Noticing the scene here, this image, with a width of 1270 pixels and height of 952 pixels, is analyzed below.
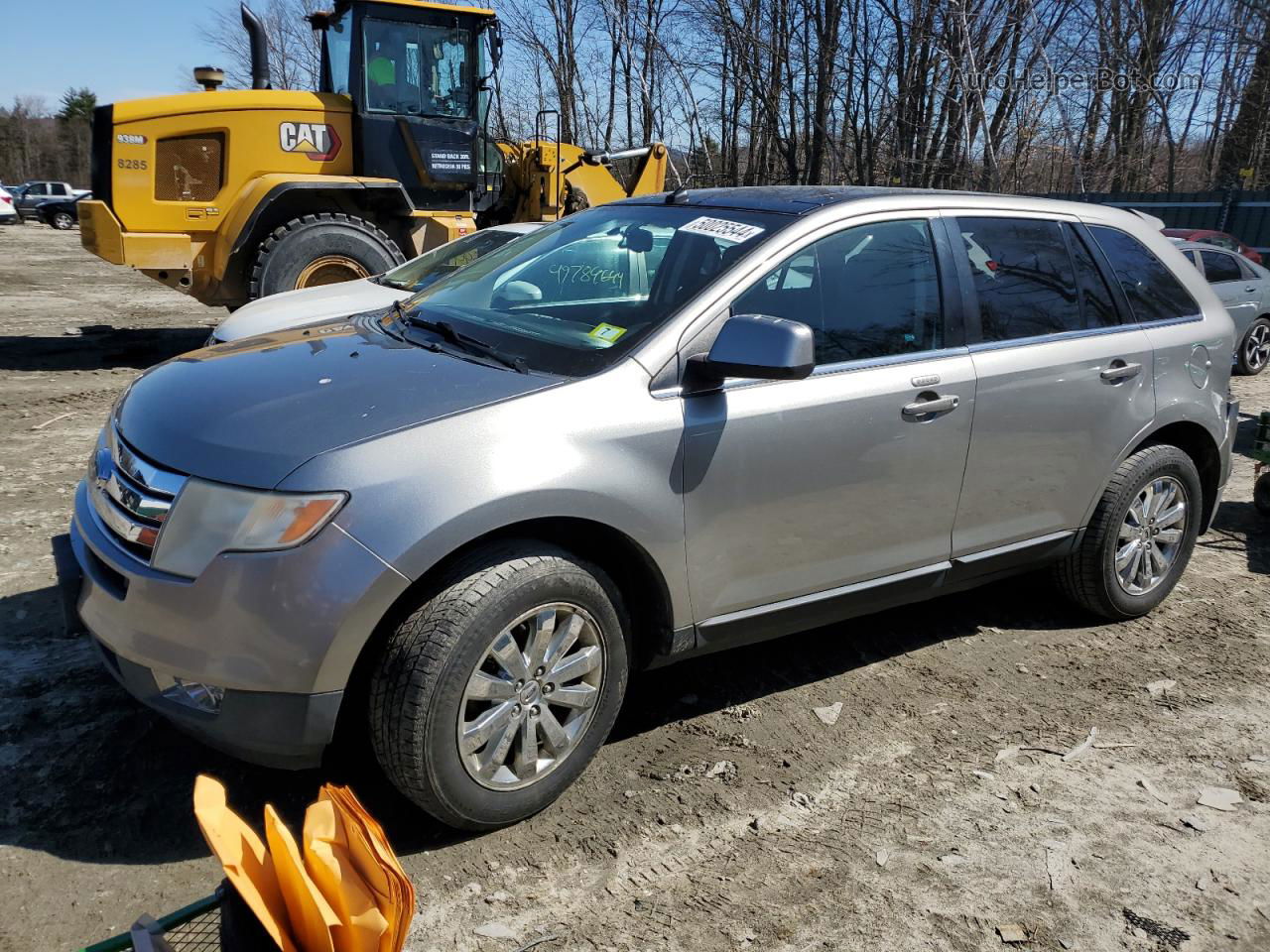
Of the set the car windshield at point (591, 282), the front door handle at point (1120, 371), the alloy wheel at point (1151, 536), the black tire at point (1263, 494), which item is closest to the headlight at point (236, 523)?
the car windshield at point (591, 282)

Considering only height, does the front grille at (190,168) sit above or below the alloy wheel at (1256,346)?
above

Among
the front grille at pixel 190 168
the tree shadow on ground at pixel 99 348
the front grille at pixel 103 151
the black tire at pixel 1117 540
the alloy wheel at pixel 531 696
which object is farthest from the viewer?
the tree shadow on ground at pixel 99 348

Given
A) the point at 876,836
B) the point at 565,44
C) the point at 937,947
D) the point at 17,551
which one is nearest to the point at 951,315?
the point at 876,836

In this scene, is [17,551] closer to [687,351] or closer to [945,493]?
[687,351]

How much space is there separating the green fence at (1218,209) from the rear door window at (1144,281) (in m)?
14.2

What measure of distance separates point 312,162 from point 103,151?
1872mm

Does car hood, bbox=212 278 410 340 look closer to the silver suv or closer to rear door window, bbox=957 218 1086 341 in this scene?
the silver suv

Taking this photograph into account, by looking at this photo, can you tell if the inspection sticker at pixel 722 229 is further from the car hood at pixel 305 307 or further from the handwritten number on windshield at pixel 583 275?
the car hood at pixel 305 307

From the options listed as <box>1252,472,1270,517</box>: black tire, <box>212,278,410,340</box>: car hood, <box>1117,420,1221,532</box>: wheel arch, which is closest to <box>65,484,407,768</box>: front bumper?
<box>1117,420,1221,532</box>: wheel arch

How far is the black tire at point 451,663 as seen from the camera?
2.54 metres

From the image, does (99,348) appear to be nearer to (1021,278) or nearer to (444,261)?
(444,261)

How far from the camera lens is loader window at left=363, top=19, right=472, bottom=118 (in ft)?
32.3

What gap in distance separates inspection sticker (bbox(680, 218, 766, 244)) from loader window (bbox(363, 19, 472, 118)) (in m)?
7.53

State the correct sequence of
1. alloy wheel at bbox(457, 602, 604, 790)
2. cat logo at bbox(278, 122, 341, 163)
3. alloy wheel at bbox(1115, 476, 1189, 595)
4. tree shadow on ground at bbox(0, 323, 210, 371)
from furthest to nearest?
1. tree shadow on ground at bbox(0, 323, 210, 371)
2. cat logo at bbox(278, 122, 341, 163)
3. alloy wheel at bbox(1115, 476, 1189, 595)
4. alloy wheel at bbox(457, 602, 604, 790)
